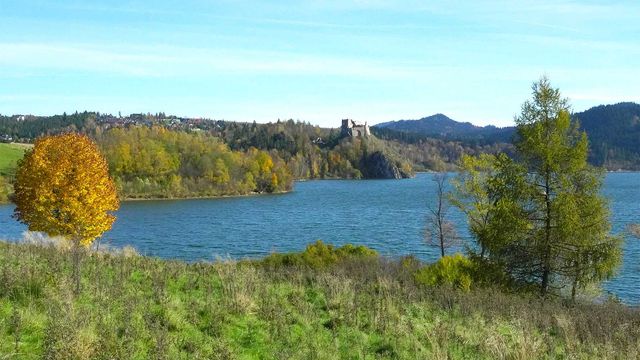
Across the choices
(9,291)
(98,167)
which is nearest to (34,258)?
(9,291)

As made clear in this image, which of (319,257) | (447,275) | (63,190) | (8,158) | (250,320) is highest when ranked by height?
(63,190)

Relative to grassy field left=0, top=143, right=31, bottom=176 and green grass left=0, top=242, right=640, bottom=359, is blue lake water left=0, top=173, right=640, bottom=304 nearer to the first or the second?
green grass left=0, top=242, right=640, bottom=359

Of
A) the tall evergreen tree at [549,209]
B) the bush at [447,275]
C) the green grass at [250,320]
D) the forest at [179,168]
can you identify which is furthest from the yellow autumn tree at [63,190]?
the forest at [179,168]

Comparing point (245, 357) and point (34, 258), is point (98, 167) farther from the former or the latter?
point (245, 357)

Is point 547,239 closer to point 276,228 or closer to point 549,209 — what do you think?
point 549,209

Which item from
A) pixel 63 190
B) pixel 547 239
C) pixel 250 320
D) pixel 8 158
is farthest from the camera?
pixel 8 158

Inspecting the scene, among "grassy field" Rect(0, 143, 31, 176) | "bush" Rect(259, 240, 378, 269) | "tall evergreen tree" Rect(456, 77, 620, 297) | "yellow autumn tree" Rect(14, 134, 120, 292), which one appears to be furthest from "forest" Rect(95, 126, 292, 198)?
"tall evergreen tree" Rect(456, 77, 620, 297)

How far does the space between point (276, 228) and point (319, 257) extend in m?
37.1

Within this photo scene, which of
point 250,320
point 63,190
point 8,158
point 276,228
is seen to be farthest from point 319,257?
point 8,158

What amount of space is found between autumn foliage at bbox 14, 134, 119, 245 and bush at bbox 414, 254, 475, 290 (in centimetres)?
1710

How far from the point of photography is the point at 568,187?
1983 cm

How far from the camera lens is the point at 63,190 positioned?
26609 millimetres

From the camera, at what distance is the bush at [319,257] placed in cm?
2466

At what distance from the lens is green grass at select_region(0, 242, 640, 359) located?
710 cm
